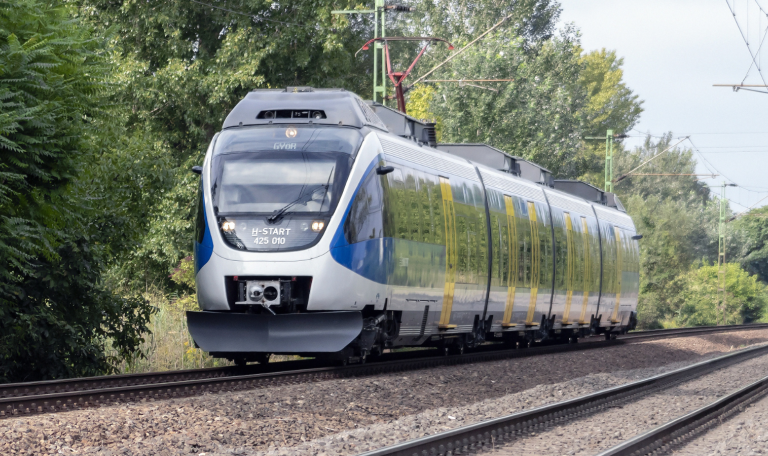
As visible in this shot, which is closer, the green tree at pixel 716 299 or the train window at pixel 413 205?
the train window at pixel 413 205

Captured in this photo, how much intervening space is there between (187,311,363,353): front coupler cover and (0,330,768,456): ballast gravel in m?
0.58

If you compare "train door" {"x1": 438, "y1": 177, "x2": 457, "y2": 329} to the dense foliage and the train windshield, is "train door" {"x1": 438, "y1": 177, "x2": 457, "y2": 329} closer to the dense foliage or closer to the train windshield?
the train windshield

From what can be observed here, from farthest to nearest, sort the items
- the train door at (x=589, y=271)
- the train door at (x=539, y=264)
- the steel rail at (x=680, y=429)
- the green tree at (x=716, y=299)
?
Answer: the green tree at (x=716, y=299) → the train door at (x=589, y=271) → the train door at (x=539, y=264) → the steel rail at (x=680, y=429)

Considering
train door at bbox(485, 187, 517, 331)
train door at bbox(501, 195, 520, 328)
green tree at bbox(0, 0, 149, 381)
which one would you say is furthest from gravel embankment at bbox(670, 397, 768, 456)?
green tree at bbox(0, 0, 149, 381)

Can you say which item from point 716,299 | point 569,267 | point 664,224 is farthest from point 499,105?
point 664,224

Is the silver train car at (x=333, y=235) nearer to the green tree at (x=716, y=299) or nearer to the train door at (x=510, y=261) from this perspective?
the train door at (x=510, y=261)

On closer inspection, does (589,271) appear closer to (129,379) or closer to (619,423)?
(619,423)

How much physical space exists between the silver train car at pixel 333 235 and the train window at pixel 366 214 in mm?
23

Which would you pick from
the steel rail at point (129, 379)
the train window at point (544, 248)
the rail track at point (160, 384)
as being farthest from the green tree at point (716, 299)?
the steel rail at point (129, 379)

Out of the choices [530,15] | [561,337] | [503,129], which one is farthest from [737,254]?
[561,337]

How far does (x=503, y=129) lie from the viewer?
34281 millimetres

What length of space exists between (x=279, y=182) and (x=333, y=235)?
98 cm

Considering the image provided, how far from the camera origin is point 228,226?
472 inches

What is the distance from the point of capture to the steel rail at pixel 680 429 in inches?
317
